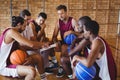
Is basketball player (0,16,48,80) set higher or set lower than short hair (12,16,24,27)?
lower

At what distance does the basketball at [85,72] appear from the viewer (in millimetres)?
2648

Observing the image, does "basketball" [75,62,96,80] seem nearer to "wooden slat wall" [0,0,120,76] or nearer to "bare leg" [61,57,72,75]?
"bare leg" [61,57,72,75]

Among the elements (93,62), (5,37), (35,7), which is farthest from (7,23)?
(93,62)

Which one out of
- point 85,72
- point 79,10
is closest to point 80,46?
point 85,72

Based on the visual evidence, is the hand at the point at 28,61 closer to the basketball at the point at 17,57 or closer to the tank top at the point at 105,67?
the basketball at the point at 17,57

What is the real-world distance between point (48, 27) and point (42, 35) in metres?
2.93

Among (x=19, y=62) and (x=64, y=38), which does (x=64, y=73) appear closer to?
(x=64, y=38)

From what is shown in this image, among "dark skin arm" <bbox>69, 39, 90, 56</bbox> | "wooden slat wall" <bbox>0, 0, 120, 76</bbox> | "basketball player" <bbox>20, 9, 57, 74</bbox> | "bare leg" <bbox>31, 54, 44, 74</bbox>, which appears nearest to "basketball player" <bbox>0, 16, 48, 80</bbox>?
"bare leg" <bbox>31, 54, 44, 74</bbox>

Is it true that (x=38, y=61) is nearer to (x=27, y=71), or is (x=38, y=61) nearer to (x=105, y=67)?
(x=27, y=71)

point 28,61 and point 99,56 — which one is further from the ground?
point 99,56

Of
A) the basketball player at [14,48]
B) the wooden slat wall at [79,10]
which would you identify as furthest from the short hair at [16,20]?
the wooden slat wall at [79,10]

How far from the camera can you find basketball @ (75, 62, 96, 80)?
8.69ft

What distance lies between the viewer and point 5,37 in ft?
9.64

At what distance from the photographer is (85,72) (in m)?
2.67
